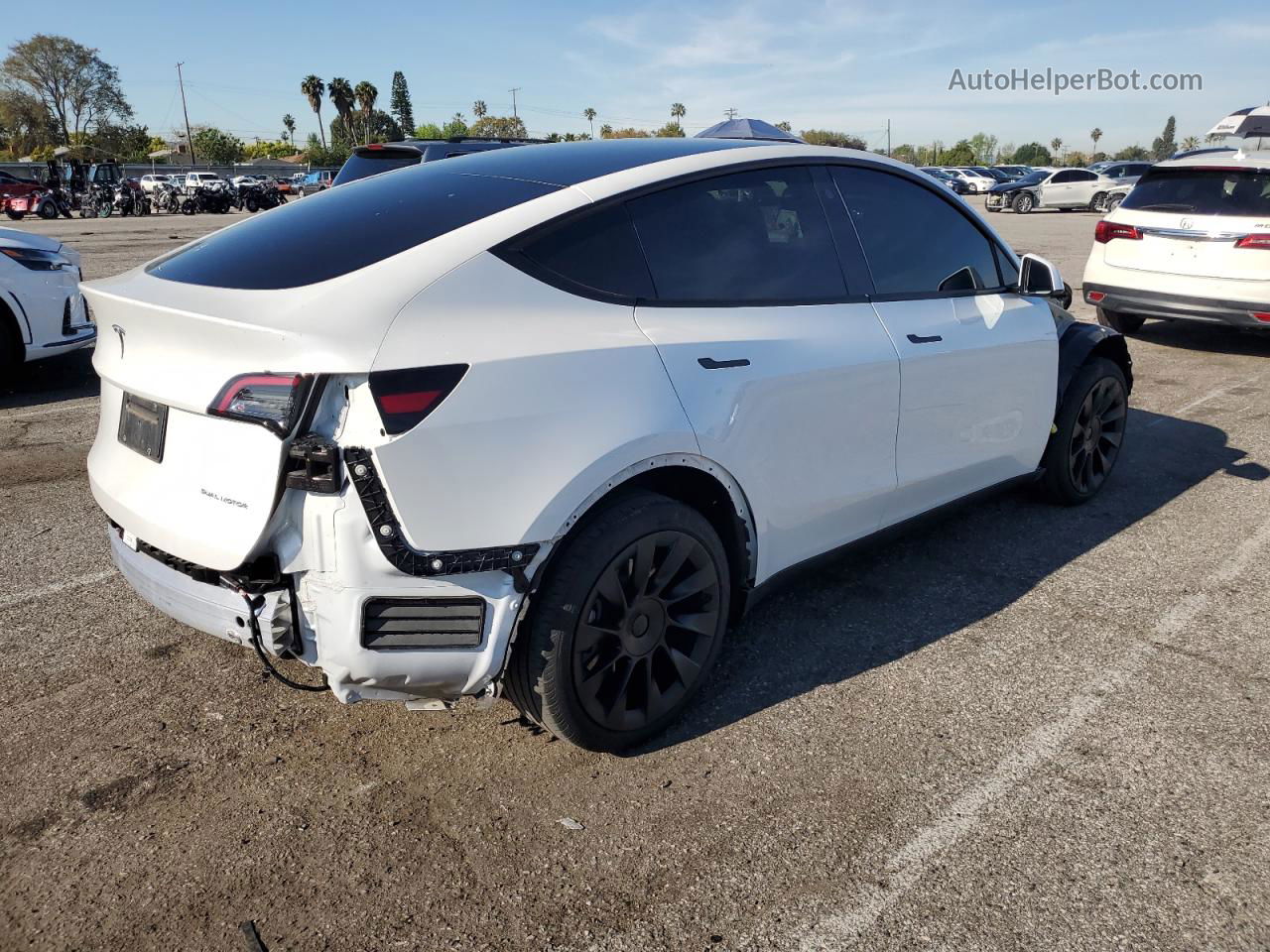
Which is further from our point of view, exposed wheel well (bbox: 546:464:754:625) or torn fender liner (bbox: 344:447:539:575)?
exposed wheel well (bbox: 546:464:754:625)

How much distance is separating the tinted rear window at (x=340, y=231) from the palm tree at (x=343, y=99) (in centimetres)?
11524

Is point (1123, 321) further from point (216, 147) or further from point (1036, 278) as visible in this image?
point (216, 147)

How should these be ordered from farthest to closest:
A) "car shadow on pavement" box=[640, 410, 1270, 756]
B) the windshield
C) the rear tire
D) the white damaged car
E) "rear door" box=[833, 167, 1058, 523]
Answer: the rear tire, the windshield, the white damaged car, "rear door" box=[833, 167, 1058, 523], "car shadow on pavement" box=[640, 410, 1270, 756]

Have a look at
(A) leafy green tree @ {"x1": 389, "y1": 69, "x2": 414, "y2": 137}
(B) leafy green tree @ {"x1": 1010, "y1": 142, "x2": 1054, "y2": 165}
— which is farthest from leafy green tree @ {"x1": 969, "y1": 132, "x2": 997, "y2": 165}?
(A) leafy green tree @ {"x1": 389, "y1": 69, "x2": 414, "y2": 137}

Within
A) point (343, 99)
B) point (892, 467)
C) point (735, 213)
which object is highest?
point (343, 99)

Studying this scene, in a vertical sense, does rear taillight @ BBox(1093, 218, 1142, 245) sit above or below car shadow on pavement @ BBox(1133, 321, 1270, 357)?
above

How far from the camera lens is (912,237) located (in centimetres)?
371

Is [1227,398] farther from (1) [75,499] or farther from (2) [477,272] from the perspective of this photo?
(1) [75,499]

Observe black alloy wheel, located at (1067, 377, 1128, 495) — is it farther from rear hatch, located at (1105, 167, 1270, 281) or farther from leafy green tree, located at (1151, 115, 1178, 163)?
leafy green tree, located at (1151, 115, 1178, 163)

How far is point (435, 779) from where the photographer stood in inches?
107

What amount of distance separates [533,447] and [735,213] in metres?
1.22

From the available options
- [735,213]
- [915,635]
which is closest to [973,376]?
[915,635]

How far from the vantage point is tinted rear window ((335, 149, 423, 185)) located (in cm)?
778

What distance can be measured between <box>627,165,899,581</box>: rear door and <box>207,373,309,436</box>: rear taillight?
0.96 m
